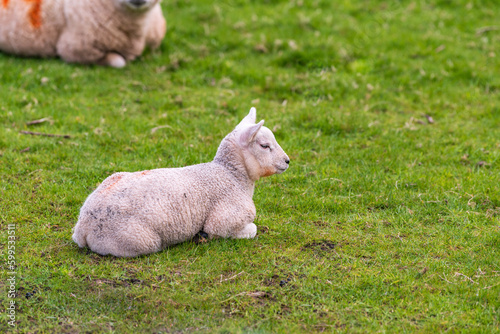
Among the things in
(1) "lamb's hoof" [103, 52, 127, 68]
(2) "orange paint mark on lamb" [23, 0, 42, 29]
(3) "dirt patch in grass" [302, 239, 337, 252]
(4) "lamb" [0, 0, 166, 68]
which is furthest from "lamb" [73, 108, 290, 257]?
(2) "orange paint mark on lamb" [23, 0, 42, 29]

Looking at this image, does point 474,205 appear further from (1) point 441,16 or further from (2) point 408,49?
(1) point 441,16

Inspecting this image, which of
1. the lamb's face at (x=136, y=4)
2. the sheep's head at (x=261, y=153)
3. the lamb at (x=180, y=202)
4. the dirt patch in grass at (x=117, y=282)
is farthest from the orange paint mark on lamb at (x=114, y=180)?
the lamb's face at (x=136, y=4)

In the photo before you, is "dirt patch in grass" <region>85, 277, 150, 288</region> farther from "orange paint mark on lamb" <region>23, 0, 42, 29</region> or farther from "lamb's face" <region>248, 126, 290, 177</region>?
"orange paint mark on lamb" <region>23, 0, 42, 29</region>

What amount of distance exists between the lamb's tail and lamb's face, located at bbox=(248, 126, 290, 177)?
1.65 m

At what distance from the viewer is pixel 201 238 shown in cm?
557

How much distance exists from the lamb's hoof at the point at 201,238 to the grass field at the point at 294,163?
56mm

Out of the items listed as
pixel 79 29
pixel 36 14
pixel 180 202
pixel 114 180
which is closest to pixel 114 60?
pixel 79 29

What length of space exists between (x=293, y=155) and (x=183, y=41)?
13.6 ft

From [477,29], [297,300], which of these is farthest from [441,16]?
[297,300]

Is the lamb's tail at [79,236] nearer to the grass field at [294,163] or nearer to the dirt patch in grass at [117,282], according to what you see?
the grass field at [294,163]

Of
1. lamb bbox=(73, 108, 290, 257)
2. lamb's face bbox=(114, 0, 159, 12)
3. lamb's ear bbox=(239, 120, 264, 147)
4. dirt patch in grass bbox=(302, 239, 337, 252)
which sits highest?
lamb's ear bbox=(239, 120, 264, 147)

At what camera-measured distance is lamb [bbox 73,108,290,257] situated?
16.8 feet

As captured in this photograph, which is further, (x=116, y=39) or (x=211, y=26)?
(x=211, y=26)

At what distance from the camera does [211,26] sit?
1121 centimetres
